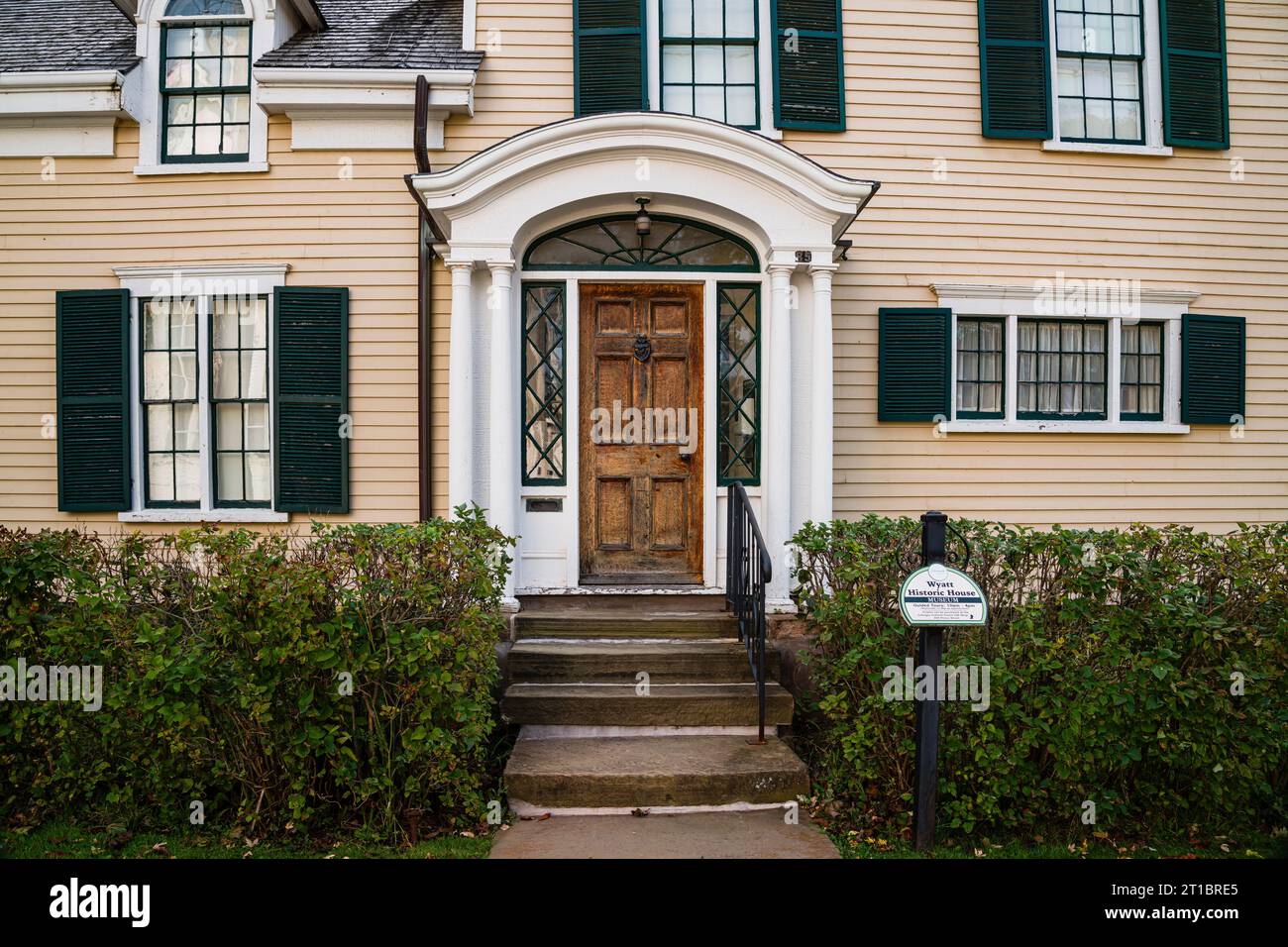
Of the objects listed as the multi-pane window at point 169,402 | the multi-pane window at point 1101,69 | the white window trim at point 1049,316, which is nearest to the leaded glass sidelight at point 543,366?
the multi-pane window at point 169,402

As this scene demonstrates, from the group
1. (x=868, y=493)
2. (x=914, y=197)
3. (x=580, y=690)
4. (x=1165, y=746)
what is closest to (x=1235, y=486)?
(x=868, y=493)

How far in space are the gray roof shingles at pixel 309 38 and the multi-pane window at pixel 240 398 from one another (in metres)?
2.13

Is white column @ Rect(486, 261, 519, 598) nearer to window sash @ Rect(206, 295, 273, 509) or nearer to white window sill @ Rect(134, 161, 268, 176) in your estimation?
window sash @ Rect(206, 295, 273, 509)

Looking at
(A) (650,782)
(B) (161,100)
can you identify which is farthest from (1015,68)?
(B) (161,100)

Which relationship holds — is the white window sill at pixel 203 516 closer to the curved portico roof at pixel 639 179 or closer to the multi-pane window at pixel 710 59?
the curved portico roof at pixel 639 179

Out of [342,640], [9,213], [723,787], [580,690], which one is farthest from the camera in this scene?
[9,213]

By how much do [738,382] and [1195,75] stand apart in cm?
520

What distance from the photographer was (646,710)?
521cm

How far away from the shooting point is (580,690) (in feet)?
17.6

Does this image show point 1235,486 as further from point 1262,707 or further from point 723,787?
point 723,787

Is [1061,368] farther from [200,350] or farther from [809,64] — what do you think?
[200,350]

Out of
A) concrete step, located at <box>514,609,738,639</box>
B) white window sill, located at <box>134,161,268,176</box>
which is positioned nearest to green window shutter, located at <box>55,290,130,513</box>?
white window sill, located at <box>134,161,268,176</box>

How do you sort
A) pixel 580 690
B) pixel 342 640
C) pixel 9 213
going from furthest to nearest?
pixel 9 213
pixel 580 690
pixel 342 640

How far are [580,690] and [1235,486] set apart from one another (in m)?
6.39
